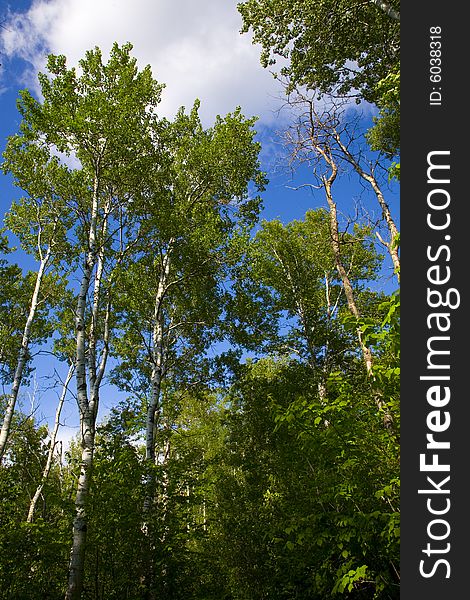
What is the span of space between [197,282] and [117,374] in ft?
18.0

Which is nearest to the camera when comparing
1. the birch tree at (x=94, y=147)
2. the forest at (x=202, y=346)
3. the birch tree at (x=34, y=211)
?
the forest at (x=202, y=346)

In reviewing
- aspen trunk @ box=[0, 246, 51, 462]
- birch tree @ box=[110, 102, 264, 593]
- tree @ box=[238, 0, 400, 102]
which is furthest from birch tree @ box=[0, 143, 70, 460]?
tree @ box=[238, 0, 400, 102]

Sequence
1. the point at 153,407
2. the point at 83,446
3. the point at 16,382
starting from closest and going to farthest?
1. the point at 83,446
2. the point at 153,407
3. the point at 16,382

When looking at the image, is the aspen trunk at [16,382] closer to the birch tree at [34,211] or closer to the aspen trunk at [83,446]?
the birch tree at [34,211]

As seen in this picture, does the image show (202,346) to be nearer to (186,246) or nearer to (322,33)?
(186,246)

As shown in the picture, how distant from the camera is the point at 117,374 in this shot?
17094 mm

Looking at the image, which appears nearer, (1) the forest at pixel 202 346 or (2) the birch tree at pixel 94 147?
(1) the forest at pixel 202 346

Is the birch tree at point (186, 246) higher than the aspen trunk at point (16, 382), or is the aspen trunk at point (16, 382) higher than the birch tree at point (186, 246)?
the birch tree at point (186, 246)

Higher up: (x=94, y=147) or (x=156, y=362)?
(x=94, y=147)

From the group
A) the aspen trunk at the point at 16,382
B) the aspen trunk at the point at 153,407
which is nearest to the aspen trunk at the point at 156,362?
the aspen trunk at the point at 153,407

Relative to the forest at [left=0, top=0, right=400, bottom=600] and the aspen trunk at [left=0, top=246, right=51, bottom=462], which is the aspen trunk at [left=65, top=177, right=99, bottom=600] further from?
the aspen trunk at [left=0, top=246, right=51, bottom=462]

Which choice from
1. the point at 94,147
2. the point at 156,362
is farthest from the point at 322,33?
the point at 156,362

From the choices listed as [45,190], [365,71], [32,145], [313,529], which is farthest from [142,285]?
[313,529]

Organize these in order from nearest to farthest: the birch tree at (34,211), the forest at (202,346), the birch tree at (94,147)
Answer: the forest at (202,346), the birch tree at (94,147), the birch tree at (34,211)
